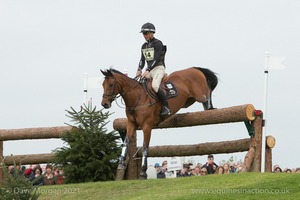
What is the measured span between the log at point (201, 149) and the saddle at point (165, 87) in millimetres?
1190

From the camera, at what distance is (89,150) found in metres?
18.3

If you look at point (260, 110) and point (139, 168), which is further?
point (139, 168)

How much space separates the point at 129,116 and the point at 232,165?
390 centimetres

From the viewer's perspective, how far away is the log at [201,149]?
54.4 ft

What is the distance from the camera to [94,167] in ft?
59.5

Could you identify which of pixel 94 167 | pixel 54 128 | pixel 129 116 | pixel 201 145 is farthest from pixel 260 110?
pixel 54 128

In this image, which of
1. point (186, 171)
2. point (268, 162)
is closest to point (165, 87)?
point (268, 162)

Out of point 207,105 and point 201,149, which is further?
point 207,105

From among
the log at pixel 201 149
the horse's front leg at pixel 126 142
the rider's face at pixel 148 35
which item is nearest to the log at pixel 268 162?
the log at pixel 201 149

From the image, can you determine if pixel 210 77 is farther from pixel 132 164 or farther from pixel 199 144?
pixel 132 164

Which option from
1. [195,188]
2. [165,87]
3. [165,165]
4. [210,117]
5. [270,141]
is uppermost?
[165,87]

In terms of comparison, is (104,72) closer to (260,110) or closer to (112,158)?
(112,158)

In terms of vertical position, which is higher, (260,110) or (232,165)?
(260,110)

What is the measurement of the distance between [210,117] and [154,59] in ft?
5.77
